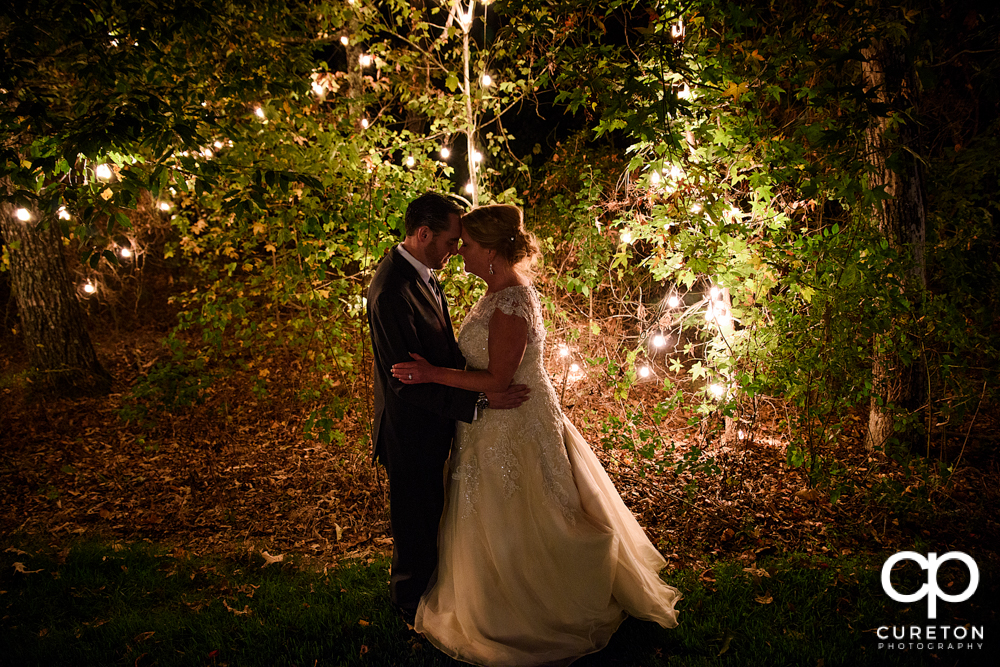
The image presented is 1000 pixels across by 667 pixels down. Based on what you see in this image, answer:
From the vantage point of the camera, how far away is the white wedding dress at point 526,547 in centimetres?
291

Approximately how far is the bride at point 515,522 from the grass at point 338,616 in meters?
0.22

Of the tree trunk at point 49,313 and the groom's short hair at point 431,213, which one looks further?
the tree trunk at point 49,313

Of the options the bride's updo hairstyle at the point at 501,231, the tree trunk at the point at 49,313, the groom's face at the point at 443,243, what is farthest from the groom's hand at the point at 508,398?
the tree trunk at the point at 49,313

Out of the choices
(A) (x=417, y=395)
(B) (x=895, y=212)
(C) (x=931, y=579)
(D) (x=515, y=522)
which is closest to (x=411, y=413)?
(A) (x=417, y=395)

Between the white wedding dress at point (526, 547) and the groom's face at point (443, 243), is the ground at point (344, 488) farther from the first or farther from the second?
the groom's face at point (443, 243)

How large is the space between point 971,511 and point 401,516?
409cm

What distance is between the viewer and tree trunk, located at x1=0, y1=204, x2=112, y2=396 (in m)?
7.37

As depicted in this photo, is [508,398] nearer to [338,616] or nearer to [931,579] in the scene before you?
[338,616]

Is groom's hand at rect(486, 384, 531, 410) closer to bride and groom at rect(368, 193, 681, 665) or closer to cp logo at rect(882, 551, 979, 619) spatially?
bride and groom at rect(368, 193, 681, 665)

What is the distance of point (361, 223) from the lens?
13.2 feet

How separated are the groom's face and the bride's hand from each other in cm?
61

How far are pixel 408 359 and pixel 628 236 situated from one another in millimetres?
2562

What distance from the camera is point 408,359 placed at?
2.97 metres

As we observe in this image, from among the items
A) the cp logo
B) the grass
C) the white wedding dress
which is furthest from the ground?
the white wedding dress
